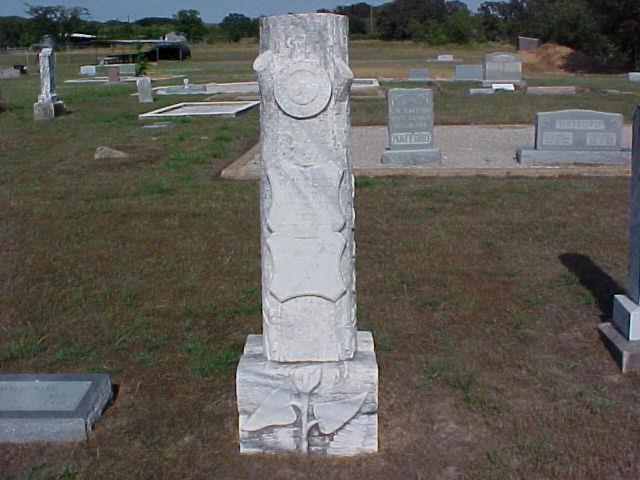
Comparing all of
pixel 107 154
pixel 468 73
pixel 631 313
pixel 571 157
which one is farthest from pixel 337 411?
pixel 468 73

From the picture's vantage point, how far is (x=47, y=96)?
63.2ft

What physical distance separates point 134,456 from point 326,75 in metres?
1.94

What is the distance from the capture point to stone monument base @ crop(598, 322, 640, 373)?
4.35 metres

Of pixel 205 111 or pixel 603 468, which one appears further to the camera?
pixel 205 111

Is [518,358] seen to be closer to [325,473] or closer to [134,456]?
[325,473]

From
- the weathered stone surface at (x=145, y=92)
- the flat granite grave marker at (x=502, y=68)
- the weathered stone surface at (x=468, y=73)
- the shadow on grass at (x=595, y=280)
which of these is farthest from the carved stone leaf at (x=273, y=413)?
the weathered stone surface at (x=468, y=73)

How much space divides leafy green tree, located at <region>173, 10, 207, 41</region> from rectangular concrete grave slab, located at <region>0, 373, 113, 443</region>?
77.3 meters

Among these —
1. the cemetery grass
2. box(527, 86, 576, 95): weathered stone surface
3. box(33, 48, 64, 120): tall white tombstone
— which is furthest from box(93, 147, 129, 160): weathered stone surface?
box(527, 86, 576, 95): weathered stone surface

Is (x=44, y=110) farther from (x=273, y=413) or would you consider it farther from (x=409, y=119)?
(x=273, y=413)

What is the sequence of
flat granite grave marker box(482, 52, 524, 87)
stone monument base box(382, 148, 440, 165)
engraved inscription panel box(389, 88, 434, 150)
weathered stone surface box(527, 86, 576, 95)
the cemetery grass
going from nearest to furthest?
the cemetery grass < stone monument base box(382, 148, 440, 165) < engraved inscription panel box(389, 88, 434, 150) < weathered stone surface box(527, 86, 576, 95) < flat granite grave marker box(482, 52, 524, 87)

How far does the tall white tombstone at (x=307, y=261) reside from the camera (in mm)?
3207

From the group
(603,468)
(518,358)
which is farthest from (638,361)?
(603,468)

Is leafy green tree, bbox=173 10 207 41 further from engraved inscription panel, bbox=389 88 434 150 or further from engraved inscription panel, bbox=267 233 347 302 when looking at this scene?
engraved inscription panel, bbox=267 233 347 302

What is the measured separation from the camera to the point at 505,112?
18.7m
